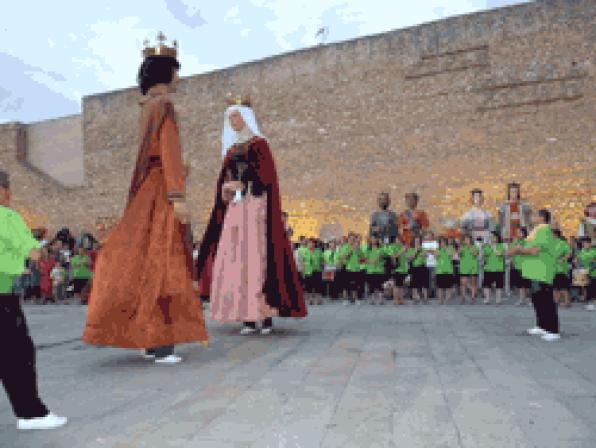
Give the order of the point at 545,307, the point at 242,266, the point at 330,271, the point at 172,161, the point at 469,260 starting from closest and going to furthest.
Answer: the point at 172,161 < the point at 545,307 < the point at 242,266 < the point at 469,260 < the point at 330,271

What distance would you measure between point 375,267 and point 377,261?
0.11 metres

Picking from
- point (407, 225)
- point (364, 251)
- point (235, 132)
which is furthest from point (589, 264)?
point (235, 132)

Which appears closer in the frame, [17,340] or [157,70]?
[17,340]

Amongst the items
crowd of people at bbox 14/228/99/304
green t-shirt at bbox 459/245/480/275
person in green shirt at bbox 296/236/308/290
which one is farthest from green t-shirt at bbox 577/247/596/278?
crowd of people at bbox 14/228/99/304

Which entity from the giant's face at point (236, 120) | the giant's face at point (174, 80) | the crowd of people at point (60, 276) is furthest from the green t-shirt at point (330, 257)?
the giant's face at point (174, 80)

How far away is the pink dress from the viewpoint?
5.40 metres

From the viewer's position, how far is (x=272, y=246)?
5.63 metres

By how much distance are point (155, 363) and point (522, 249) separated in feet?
10.8

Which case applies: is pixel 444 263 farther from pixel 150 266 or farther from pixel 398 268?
pixel 150 266

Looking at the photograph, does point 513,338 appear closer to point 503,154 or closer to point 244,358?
point 244,358

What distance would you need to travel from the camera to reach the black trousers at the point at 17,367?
7.95 feet

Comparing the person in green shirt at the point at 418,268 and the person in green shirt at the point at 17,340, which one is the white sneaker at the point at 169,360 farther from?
the person in green shirt at the point at 418,268

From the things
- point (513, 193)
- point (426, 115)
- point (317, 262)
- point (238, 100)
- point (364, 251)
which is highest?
point (426, 115)

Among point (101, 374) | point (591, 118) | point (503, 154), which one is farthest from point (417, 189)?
point (101, 374)
